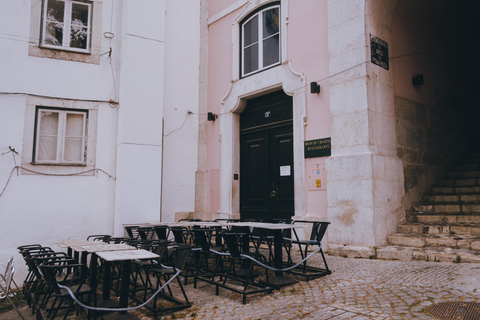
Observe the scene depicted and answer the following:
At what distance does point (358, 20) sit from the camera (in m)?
7.06

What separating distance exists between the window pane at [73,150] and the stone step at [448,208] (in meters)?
7.11

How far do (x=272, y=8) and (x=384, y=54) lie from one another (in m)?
3.19

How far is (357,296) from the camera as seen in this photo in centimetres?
438

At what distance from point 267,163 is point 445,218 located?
3956mm

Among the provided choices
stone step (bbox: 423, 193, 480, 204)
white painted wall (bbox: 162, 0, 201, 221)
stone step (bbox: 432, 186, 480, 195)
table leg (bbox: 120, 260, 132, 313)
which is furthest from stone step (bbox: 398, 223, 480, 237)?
white painted wall (bbox: 162, 0, 201, 221)

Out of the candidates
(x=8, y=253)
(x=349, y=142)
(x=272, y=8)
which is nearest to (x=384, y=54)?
(x=349, y=142)

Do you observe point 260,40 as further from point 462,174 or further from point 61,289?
point 61,289

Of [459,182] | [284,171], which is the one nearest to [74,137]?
[284,171]

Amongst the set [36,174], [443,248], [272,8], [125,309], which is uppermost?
[272,8]

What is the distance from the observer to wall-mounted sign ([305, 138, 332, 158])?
7430mm

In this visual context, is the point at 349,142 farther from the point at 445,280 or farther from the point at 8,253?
the point at 8,253

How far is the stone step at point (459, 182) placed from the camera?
7.80 m

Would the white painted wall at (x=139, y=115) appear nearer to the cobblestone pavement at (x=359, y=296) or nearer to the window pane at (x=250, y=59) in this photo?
the window pane at (x=250, y=59)

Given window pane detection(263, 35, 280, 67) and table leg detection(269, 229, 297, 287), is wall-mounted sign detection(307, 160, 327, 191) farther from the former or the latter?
window pane detection(263, 35, 280, 67)
